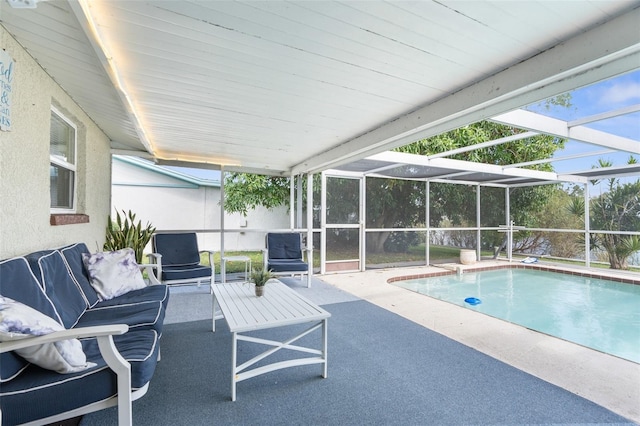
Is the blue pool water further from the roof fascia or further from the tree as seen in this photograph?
the roof fascia

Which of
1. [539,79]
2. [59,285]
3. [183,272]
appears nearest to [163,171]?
[183,272]

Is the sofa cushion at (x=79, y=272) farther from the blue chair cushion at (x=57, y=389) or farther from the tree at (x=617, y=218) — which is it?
the tree at (x=617, y=218)

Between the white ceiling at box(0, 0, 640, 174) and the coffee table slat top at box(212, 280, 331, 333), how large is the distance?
1.88m

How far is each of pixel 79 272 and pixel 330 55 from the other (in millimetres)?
2717

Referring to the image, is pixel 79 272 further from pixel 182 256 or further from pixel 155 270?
pixel 182 256

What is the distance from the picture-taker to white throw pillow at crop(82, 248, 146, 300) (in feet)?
8.71

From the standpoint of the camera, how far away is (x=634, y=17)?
1496 mm

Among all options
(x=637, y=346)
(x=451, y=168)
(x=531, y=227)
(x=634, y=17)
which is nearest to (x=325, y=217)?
(x=451, y=168)

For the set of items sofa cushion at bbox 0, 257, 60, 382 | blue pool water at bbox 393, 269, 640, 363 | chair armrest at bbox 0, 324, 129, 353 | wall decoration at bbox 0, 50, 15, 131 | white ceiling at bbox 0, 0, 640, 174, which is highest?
white ceiling at bbox 0, 0, 640, 174

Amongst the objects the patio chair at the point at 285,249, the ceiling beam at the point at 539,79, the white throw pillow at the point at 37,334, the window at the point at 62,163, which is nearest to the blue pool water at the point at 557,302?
the patio chair at the point at 285,249

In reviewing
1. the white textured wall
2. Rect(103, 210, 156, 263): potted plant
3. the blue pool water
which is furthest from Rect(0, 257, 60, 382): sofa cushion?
the blue pool water

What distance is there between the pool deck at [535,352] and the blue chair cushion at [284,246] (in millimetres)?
1504

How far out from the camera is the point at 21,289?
5.38 feet

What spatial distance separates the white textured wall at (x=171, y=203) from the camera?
5.56 m
